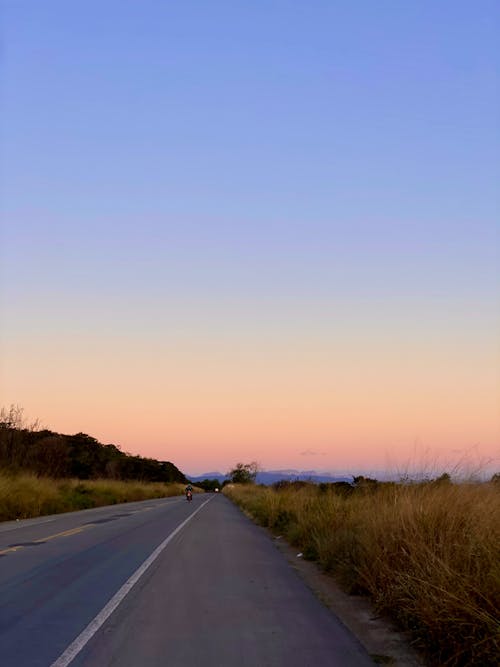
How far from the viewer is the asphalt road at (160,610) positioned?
735cm

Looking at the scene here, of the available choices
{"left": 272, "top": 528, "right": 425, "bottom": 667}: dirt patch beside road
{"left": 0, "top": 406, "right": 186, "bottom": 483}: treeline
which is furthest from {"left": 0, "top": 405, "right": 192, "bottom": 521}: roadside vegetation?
{"left": 272, "top": 528, "right": 425, "bottom": 667}: dirt patch beside road

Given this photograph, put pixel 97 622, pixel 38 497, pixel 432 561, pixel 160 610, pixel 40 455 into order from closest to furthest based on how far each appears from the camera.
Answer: pixel 432 561
pixel 97 622
pixel 160 610
pixel 38 497
pixel 40 455

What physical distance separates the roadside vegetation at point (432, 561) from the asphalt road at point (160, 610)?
786 mm

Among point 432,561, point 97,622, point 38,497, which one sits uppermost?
point 38,497

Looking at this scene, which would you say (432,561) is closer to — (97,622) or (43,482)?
(97,622)

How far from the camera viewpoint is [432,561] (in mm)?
8086

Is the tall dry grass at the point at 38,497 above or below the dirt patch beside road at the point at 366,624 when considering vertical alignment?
above

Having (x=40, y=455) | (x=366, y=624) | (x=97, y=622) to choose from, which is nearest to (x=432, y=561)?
(x=366, y=624)

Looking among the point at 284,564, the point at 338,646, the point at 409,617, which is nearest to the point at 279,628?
the point at 338,646

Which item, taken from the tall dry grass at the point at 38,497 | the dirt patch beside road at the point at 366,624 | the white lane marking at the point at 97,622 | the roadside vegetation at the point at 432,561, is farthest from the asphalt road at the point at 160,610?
the tall dry grass at the point at 38,497

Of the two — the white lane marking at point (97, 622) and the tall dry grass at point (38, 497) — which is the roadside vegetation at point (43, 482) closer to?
the tall dry grass at point (38, 497)

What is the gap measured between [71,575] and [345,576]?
4768mm

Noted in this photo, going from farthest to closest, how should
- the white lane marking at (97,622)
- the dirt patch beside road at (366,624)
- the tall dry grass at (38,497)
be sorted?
the tall dry grass at (38,497), the dirt patch beside road at (366,624), the white lane marking at (97,622)

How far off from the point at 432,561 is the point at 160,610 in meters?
3.75
